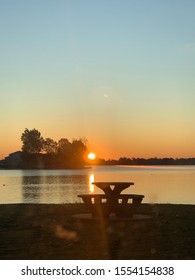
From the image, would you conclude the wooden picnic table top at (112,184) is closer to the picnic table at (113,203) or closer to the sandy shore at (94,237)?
the picnic table at (113,203)

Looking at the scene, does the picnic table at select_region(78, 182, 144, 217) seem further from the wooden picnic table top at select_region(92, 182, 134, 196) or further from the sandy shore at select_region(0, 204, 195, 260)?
the sandy shore at select_region(0, 204, 195, 260)

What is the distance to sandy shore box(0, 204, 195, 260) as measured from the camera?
1127 cm

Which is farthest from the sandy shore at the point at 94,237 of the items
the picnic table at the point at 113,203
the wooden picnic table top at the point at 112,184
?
the wooden picnic table top at the point at 112,184

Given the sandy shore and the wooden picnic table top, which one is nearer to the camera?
the sandy shore

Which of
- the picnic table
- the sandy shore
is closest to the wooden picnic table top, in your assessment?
the picnic table

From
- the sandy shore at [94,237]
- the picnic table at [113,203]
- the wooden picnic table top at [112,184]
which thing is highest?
the wooden picnic table top at [112,184]

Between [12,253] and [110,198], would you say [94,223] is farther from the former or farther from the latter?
[12,253]

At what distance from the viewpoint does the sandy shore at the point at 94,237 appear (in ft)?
37.0

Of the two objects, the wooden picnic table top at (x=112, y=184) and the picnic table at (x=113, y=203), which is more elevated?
the wooden picnic table top at (x=112, y=184)

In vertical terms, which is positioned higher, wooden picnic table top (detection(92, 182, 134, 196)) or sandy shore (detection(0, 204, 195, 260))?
wooden picnic table top (detection(92, 182, 134, 196))

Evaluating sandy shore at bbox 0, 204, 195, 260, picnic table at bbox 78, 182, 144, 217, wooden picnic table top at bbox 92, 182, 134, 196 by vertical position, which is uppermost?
wooden picnic table top at bbox 92, 182, 134, 196

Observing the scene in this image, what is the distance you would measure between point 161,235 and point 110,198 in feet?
14.3

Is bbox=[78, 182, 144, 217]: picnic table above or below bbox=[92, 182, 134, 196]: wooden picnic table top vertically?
below

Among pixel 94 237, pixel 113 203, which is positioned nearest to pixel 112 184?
pixel 113 203
